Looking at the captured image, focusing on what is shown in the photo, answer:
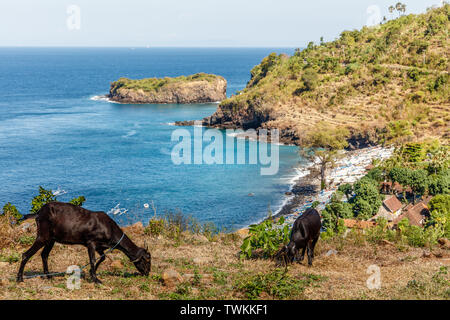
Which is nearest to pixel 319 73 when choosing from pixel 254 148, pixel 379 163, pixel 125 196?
pixel 254 148

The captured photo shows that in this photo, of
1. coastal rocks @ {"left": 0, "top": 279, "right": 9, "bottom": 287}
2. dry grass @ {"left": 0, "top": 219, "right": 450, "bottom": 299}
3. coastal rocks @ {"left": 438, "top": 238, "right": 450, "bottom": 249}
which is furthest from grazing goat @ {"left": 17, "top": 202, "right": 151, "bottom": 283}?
coastal rocks @ {"left": 438, "top": 238, "right": 450, "bottom": 249}

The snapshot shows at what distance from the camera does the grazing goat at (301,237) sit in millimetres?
11023

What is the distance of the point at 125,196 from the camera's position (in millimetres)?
44469

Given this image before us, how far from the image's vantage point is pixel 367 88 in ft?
235

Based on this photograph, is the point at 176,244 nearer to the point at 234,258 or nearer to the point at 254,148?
the point at 234,258

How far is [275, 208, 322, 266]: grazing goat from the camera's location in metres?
11.0

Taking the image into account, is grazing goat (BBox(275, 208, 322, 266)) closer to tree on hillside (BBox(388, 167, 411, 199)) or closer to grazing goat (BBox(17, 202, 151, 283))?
grazing goat (BBox(17, 202, 151, 283))

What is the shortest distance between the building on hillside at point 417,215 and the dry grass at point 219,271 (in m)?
17.5

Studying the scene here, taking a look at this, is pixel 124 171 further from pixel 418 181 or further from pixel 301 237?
pixel 301 237

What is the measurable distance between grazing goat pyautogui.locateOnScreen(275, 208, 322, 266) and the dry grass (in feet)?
1.00

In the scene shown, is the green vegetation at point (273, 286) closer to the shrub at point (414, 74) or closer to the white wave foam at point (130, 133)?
the white wave foam at point (130, 133)

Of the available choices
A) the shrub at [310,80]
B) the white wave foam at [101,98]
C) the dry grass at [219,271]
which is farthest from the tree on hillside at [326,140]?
the white wave foam at [101,98]

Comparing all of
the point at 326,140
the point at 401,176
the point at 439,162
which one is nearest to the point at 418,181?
the point at 401,176
